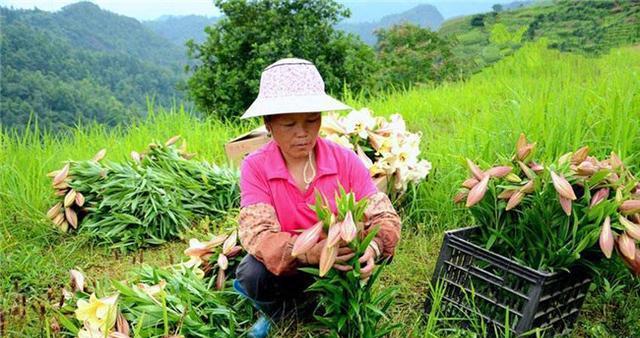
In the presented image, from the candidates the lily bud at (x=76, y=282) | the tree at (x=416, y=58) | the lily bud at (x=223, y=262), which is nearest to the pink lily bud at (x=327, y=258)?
the lily bud at (x=223, y=262)

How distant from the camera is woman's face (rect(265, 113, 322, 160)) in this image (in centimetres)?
194

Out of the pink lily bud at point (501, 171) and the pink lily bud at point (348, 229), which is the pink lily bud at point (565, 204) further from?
the pink lily bud at point (348, 229)

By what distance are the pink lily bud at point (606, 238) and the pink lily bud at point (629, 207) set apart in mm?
67

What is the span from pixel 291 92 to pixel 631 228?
1189 mm

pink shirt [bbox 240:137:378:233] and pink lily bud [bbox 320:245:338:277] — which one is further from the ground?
pink shirt [bbox 240:137:378:233]

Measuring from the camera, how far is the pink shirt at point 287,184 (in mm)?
2071

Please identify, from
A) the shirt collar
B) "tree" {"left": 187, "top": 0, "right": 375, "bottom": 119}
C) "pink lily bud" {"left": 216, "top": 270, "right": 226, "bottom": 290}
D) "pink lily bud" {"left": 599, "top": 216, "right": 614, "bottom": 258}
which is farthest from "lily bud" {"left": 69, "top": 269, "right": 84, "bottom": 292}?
"tree" {"left": 187, "top": 0, "right": 375, "bottom": 119}

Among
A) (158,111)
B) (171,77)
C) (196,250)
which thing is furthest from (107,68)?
(196,250)

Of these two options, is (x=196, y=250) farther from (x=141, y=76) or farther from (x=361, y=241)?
(x=141, y=76)

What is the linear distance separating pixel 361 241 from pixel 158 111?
361 centimetres

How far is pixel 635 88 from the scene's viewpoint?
323 centimetres

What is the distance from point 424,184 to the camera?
323 centimetres

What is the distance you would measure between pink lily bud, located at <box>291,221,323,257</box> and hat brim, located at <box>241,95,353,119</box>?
363 millimetres

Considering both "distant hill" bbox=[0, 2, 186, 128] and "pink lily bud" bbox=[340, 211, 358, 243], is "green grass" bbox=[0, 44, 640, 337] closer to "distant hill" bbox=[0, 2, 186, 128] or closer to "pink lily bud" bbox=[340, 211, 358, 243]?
"pink lily bud" bbox=[340, 211, 358, 243]
